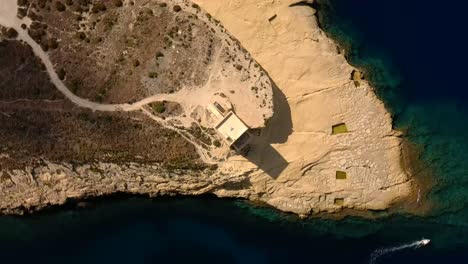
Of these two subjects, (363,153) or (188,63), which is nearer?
(188,63)

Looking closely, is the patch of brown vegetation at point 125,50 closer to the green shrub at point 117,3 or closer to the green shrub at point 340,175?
the green shrub at point 117,3

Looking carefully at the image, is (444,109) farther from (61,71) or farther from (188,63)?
(61,71)

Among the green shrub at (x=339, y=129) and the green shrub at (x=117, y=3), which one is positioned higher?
the green shrub at (x=117, y=3)

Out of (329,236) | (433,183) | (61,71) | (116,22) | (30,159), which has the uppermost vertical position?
(116,22)

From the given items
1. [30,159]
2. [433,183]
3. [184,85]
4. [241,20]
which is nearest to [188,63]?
[184,85]

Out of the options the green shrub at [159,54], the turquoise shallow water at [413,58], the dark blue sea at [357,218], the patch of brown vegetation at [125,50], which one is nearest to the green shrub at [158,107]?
the patch of brown vegetation at [125,50]

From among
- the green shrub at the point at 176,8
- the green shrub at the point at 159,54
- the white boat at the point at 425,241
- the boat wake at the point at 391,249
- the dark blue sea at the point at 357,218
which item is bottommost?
the boat wake at the point at 391,249
